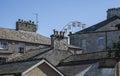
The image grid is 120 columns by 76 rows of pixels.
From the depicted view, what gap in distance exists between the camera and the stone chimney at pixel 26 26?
5916 centimetres

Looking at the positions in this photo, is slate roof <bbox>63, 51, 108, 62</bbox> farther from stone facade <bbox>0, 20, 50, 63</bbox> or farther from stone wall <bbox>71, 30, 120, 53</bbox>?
stone wall <bbox>71, 30, 120, 53</bbox>

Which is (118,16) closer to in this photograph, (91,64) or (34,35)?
(34,35)

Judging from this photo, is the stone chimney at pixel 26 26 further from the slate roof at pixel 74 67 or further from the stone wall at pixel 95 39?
the slate roof at pixel 74 67

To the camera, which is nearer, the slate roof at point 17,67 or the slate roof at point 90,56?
the slate roof at point 17,67

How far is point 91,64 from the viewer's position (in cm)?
4381

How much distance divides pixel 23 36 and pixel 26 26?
304 cm

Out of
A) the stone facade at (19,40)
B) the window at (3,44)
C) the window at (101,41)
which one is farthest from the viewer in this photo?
the window at (101,41)

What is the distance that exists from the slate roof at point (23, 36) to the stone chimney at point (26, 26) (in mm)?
996

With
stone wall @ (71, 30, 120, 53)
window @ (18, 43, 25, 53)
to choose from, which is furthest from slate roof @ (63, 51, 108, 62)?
stone wall @ (71, 30, 120, 53)

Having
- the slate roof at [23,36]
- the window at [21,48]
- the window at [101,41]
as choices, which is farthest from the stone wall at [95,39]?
the window at [21,48]

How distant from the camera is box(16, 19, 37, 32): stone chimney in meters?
59.2

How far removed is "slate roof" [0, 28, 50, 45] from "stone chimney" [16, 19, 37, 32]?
996 mm

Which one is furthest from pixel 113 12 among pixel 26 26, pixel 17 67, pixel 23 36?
pixel 17 67

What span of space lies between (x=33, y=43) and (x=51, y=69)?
56.4 ft
